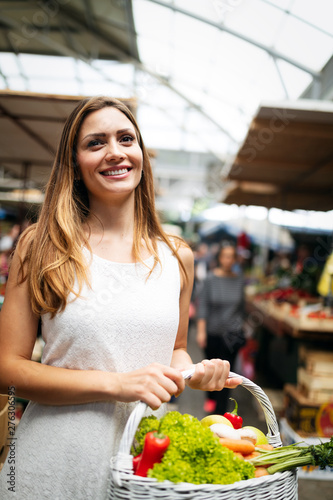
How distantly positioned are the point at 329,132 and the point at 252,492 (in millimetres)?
3102

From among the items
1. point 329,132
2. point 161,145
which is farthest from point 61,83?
point 329,132

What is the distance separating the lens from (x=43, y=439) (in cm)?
114

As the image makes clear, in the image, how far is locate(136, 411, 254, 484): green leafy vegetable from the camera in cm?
93

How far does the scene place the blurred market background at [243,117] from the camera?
148 inches

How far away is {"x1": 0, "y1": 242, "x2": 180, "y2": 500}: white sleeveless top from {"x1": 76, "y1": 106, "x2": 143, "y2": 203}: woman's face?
26cm

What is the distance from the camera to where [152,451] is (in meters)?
0.94

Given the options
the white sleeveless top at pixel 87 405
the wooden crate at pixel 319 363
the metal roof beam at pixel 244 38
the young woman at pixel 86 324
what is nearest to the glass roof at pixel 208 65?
the metal roof beam at pixel 244 38

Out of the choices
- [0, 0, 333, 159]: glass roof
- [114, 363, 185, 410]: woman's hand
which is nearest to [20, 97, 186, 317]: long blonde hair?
[114, 363, 185, 410]: woman's hand

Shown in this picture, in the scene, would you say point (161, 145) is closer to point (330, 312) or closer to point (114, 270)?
point (330, 312)

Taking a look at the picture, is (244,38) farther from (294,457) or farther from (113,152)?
(294,457)

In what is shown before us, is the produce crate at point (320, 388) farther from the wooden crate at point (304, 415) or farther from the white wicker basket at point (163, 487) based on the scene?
the white wicker basket at point (163, 487)

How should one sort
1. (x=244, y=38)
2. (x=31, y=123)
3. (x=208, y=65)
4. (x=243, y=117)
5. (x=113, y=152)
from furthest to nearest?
1. (x=243, y=117)
2. (x=208, y=65)
3. (x=244, y=38)
4. (x=31, y=123)
5. (x=113, y=152)

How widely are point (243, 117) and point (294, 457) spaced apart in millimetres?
9569

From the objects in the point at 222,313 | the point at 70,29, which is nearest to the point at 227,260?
the point at 222,313
